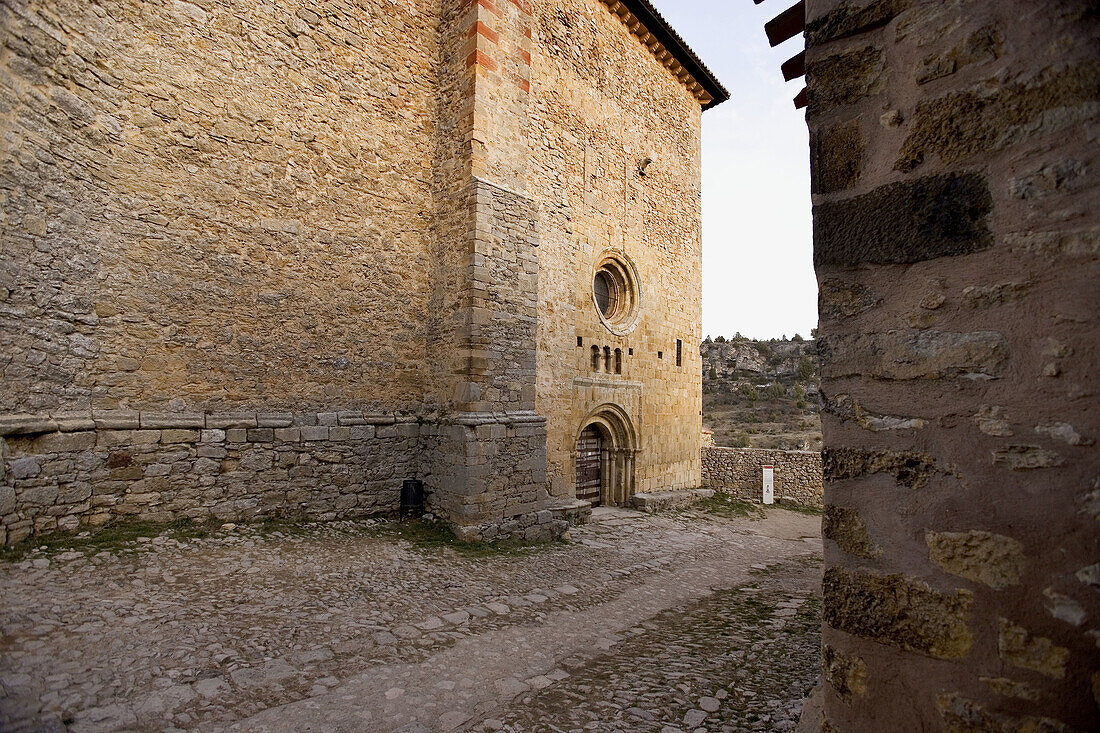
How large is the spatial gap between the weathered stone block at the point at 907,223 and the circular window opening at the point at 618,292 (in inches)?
353

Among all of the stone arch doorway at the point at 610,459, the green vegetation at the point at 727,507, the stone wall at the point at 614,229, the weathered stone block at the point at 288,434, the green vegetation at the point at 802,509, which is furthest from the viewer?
the green vegetation at the point at 802,509

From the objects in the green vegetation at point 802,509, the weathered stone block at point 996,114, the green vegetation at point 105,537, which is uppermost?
the weathered stone block at point 996,114

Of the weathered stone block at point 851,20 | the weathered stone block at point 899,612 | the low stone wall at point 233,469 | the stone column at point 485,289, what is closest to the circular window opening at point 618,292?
the stone column at point 485,289

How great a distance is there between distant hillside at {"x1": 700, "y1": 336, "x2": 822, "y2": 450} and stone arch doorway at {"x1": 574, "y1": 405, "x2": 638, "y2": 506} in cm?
1224

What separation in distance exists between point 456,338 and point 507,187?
8.12 feet

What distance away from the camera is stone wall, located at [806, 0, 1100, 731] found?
4.83ft

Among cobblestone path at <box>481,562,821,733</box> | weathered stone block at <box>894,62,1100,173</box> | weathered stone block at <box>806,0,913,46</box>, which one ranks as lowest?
cobblestone path at <box>481,562,821,733</box>

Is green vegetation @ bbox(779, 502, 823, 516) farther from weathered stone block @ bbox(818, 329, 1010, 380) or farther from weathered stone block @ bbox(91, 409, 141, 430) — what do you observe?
weathered stone block @ bbox(91, 409, 141, 430)

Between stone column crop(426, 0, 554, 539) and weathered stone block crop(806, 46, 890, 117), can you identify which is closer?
weathered stone block crop(806, 46, 890, 117)

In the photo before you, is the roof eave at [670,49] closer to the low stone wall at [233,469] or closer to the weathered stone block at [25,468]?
the low stone wall at [233,469]

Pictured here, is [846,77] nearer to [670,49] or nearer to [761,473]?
[670,49]

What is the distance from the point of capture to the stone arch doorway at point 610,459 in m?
10.9

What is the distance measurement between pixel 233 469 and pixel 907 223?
690 cm

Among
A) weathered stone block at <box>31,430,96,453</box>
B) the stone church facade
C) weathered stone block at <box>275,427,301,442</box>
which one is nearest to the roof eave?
the stone church facade
